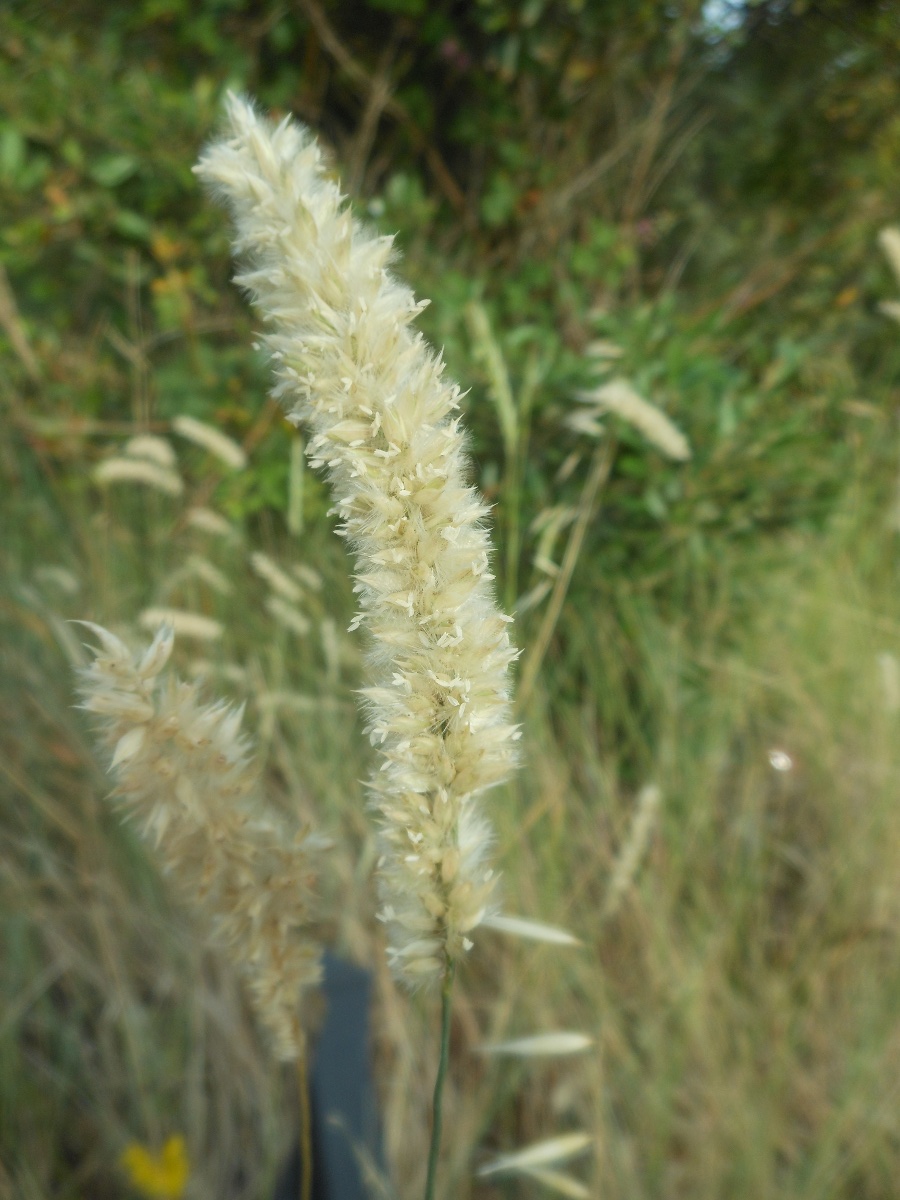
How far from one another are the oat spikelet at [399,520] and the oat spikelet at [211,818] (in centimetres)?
11

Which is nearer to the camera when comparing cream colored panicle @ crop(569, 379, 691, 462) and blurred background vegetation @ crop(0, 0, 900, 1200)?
cream colored panicle @ crop(569, 379, 691, 462)

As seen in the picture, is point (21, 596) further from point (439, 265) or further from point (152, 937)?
point (439, 265)

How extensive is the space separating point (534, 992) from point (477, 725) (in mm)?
1109

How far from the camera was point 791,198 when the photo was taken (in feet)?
11.9

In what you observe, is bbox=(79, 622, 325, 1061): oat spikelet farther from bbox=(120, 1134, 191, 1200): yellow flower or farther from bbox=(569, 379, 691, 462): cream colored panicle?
bbox=(569, 379, 691, 462): cream colored panicle

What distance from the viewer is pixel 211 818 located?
2.09ft

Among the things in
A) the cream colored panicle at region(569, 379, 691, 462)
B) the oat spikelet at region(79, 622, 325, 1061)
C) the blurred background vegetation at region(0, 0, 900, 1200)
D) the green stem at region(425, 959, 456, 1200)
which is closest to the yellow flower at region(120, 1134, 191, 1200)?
the blurred background vegetation at region(0, 0, 900, 1200)

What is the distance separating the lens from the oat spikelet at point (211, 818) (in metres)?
0.60

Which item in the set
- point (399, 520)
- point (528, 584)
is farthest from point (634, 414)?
point (399, 520)

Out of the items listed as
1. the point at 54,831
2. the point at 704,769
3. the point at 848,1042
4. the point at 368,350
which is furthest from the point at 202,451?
the point at 368,350

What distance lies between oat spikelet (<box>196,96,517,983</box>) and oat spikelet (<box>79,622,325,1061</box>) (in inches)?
4.3

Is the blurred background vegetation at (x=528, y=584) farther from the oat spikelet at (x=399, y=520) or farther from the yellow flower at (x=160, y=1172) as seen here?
the oat spikelet at (x=399, y=520)

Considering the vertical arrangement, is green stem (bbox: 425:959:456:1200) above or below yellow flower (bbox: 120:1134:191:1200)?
above

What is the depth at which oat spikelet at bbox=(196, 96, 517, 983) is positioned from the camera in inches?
21.5
